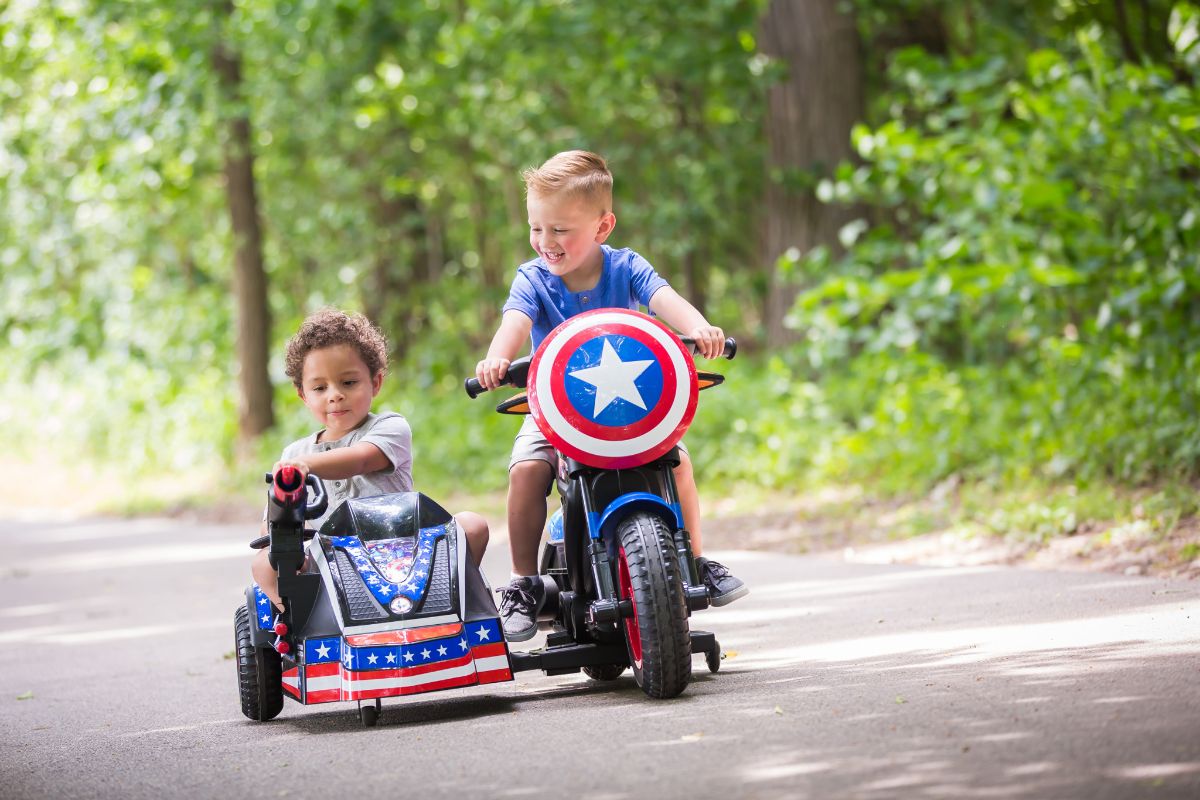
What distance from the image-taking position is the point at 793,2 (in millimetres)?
14555

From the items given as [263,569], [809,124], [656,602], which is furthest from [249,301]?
[656,602]

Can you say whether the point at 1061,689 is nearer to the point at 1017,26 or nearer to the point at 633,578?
the point at 633,578

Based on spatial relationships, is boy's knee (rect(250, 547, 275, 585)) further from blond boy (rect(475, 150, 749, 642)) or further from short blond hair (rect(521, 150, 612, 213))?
short blond hair (rect(521, 150, 612, 213))

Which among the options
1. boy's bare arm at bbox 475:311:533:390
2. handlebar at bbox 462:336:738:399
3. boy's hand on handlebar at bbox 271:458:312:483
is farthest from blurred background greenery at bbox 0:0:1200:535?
boy's hand on handlebar at bbox 271:458:312:483

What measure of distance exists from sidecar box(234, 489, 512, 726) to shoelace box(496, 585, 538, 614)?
0.20 m

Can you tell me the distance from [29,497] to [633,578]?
2309cm

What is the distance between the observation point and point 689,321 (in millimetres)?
5250

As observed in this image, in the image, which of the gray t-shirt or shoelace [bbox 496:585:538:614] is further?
the gray t-shirt

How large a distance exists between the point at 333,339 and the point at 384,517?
0.73 metres

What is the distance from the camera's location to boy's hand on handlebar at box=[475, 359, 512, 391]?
501 cm

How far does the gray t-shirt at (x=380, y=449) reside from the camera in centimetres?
540

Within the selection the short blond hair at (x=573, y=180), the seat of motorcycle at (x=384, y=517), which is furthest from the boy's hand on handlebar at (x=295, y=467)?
the short blond hair at (x=573, y=180)

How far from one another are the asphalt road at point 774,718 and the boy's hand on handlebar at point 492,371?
1122 millimetres

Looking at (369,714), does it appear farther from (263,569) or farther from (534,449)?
(534,449)
